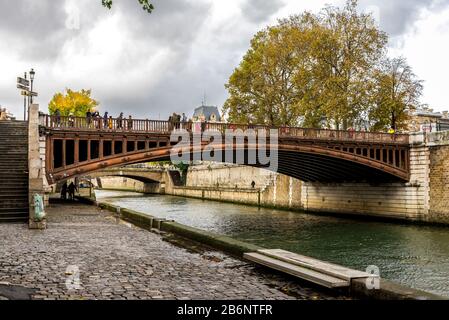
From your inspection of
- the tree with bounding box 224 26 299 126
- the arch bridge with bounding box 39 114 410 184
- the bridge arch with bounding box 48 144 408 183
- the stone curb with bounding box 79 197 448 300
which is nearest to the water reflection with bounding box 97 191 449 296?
the bridge arch with bounding box 48 144 408 183

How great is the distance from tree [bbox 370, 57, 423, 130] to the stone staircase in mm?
23855

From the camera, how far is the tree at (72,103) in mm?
53856

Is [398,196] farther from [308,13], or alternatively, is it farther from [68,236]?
[68,236]

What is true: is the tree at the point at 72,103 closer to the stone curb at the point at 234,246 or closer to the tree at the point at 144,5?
the stone curb at the point at 234,246

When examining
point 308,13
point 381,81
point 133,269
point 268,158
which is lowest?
point 133,269

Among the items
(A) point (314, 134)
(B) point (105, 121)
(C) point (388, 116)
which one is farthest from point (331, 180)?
(B) point (105, 121)

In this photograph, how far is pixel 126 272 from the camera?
8461 mm

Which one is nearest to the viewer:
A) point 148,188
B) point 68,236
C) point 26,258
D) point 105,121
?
point 26,258

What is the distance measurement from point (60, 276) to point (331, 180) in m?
31.2

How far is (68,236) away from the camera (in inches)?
525

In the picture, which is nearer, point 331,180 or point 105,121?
point 105,121

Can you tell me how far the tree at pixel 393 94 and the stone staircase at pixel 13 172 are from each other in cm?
2386

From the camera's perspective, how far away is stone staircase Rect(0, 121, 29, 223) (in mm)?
16734

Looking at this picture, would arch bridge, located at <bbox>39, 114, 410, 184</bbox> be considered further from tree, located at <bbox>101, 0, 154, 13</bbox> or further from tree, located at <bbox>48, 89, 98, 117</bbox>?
tree, located at <bbox>48, 89, 98, 117</bbox>
